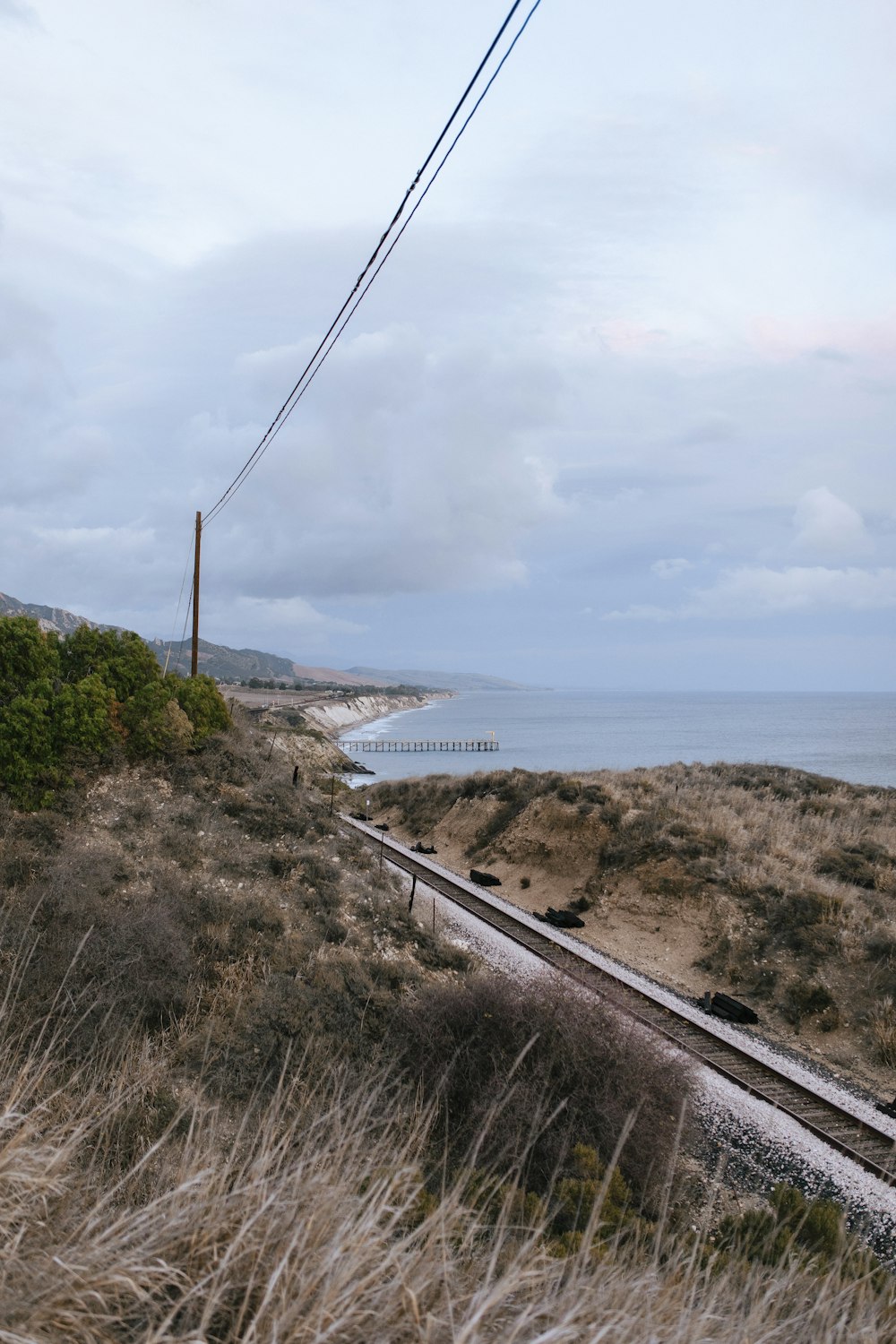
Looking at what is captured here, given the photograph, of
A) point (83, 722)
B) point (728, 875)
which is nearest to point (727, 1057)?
point (728, 875)

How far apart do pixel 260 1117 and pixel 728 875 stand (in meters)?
18.9

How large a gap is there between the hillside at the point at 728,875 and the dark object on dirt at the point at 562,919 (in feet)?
1.32

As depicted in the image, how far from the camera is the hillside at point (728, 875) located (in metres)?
16.5

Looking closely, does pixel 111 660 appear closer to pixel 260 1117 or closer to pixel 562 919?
pixel 562 919

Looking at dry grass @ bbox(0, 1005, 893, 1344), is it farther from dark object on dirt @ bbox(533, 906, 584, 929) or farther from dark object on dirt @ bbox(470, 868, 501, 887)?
dark object on dirt @ bbox(470, 868, 501, 887)

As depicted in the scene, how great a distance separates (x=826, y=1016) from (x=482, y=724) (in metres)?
163

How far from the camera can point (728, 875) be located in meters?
22.0

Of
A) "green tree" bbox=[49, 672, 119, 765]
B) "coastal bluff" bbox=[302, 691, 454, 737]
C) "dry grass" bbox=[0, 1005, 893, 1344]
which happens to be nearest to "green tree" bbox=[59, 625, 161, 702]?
"green tree" bbox=[49, 672, 119, 765]

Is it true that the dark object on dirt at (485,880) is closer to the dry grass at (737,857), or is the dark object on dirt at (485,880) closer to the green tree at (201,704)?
the dry grass at (737,857)

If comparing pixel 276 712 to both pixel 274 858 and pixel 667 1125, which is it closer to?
pixel 274 858

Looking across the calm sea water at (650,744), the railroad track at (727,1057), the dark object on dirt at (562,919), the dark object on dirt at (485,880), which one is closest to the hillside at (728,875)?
the dark object on dirt at (562,919)

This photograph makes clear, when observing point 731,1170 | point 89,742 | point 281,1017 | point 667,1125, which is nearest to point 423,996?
point 281,1017

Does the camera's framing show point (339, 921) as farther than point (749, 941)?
No

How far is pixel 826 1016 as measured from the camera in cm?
1605
